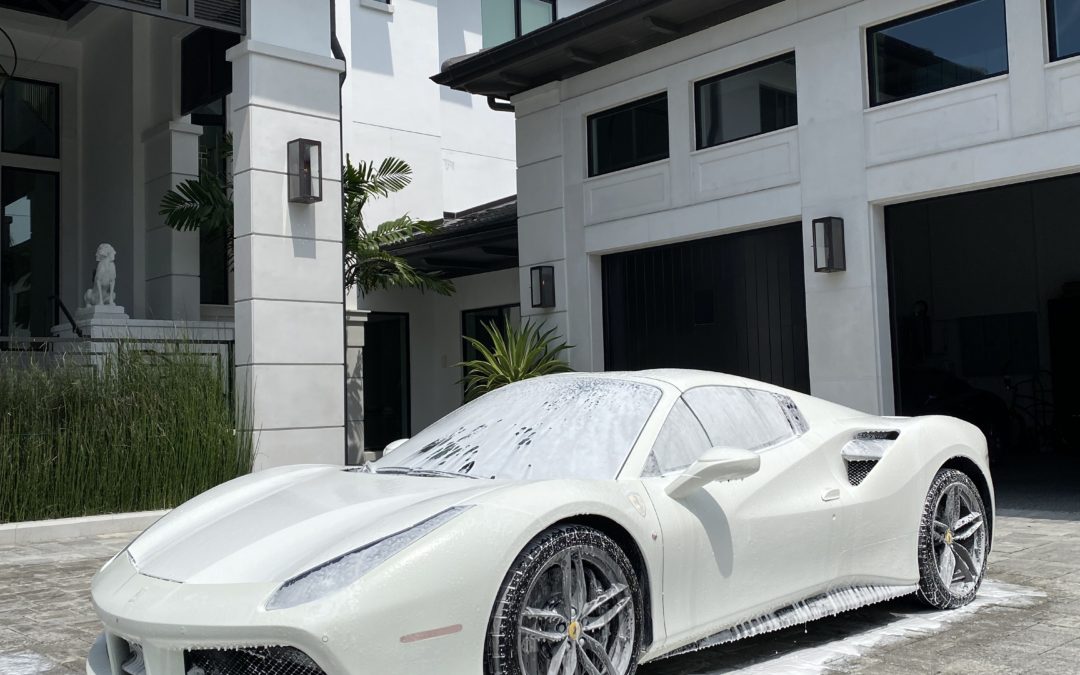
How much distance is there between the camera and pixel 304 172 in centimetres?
948

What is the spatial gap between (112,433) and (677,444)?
5.91 m

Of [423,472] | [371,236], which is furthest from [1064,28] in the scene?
[371,236]

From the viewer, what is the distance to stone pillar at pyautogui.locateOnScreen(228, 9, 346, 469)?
9266 mm

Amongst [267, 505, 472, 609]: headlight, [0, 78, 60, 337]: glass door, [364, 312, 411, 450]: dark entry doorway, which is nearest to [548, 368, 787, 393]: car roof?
[267, 505, 472, 609]: headlight

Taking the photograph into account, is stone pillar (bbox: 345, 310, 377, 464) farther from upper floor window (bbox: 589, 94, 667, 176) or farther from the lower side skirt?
the lower side skirt

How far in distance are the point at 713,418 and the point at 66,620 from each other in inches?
132

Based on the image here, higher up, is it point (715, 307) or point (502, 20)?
point (502, 20)

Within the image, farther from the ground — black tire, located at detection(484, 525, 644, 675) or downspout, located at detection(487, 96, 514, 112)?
downspout, located at detection(487, 96, 514, 112)

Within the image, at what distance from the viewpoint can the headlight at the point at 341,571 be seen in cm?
276

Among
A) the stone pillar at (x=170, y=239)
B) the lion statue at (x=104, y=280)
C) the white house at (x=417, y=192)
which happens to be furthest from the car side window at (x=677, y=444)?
the white house at (x=417, y=192)

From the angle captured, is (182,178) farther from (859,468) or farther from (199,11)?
(859,468)

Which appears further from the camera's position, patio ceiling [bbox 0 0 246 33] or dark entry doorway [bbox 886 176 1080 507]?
dark entry doorway [bbox 886 176 1080 507]

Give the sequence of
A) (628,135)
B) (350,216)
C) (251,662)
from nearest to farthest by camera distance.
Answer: (251,662) → (628,135) → (350,216)

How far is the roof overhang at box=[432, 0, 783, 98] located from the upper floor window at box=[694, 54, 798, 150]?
2.06 feet
